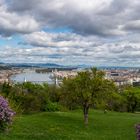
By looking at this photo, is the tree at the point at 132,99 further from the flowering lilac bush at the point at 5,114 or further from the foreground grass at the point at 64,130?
the flowering lilac bush at the point at 5,114

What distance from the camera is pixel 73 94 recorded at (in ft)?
118

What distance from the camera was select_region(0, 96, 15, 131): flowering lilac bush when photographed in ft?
46.3

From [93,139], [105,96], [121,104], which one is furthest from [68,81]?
[121,104]

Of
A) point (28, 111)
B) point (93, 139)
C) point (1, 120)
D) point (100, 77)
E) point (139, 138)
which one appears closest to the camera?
point (139, 138)

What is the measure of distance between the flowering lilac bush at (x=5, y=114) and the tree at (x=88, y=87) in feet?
68.2

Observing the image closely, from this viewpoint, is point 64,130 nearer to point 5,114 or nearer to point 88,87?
point 88,87

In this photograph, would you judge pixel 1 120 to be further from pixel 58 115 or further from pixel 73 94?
pixel 58 115

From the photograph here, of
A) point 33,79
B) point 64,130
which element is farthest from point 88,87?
point 33,79

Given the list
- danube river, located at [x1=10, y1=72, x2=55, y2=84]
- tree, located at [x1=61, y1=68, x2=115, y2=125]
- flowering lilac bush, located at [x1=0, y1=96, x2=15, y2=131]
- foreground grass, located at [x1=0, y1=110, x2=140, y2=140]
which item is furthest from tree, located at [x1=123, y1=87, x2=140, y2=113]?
flowering lilac bush, located at [x1=0, y1=96, x2=15, y2=131]

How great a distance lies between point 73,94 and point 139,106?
49.8 m

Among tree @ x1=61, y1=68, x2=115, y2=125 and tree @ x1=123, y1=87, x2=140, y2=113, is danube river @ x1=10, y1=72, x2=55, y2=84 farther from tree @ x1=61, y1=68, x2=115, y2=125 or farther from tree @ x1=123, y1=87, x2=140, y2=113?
tree @ x1=61, y1=68, x2=115, y2=125

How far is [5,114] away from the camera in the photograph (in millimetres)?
14352

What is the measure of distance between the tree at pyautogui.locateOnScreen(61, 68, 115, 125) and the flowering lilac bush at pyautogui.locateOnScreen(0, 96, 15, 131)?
819 inches

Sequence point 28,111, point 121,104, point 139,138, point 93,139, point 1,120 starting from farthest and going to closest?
point 121,104
point 28,111
point 93,139
point 1,120
point 139,138
